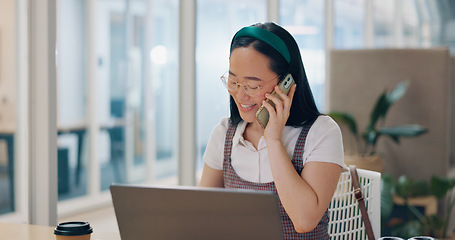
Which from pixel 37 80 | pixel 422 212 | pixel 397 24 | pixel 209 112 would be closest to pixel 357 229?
pixel 37 80

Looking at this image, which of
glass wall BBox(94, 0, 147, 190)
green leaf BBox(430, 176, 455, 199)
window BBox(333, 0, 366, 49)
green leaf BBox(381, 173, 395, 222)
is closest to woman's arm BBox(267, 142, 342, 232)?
green leaf BBox(381, 173, 395, 222)

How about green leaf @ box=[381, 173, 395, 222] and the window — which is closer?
green leaf @ box=[381, 173, 395, 222]

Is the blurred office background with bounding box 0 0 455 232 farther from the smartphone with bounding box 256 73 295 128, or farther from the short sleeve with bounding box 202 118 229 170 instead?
the smartphone with bounding box 256 73 295 128

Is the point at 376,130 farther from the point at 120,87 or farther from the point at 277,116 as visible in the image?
the point at 277,116

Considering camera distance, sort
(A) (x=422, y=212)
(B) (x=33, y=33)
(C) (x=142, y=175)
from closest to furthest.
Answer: (B) (x=33, y=33), (A) (x=422, y=212), (C) (x=142, y=175)

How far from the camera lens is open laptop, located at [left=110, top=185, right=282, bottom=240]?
3.43ft

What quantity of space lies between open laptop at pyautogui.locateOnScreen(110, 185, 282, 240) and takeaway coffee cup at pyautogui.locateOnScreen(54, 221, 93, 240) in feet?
0.69

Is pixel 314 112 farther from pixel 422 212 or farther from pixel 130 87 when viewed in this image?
pixel 130 87

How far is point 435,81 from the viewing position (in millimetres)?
4027

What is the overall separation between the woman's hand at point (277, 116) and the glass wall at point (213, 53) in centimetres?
162

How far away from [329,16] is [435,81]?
1.60 metres

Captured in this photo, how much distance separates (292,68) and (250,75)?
0.13 meters

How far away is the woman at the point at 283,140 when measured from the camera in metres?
1.52

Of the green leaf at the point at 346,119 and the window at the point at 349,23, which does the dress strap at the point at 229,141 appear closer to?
the green leaf at the point at 346,119
